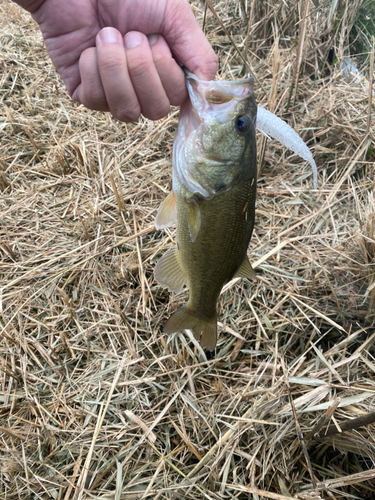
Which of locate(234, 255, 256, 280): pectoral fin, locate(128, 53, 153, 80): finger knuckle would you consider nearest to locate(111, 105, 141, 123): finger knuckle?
locate(128, 53, 153, 80): finger knuckle

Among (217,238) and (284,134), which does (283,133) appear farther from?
(217,238)

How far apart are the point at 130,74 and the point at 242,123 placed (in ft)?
1.39

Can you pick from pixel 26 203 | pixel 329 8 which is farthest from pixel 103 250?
pixel 329 8

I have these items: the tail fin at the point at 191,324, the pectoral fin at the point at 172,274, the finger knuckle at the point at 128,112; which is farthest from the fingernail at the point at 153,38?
the tail fin at the point at 191,324

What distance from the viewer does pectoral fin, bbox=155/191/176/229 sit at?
150cm

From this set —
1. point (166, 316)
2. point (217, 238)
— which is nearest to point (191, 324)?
point (217, 238)

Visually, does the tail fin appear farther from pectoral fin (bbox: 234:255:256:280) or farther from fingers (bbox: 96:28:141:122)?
fingers (bbox: 96:28:141:122)

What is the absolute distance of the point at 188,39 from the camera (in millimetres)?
1161

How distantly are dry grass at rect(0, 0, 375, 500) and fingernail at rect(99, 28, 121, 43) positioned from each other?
4.74ft

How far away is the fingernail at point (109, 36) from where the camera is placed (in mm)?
1098

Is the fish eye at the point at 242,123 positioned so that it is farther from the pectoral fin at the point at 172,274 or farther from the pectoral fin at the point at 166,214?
the pectoral fin at the point at 172,274

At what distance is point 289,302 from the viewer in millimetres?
2238

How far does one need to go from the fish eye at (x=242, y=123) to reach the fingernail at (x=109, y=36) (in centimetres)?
48

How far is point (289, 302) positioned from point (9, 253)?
200 centimetres
